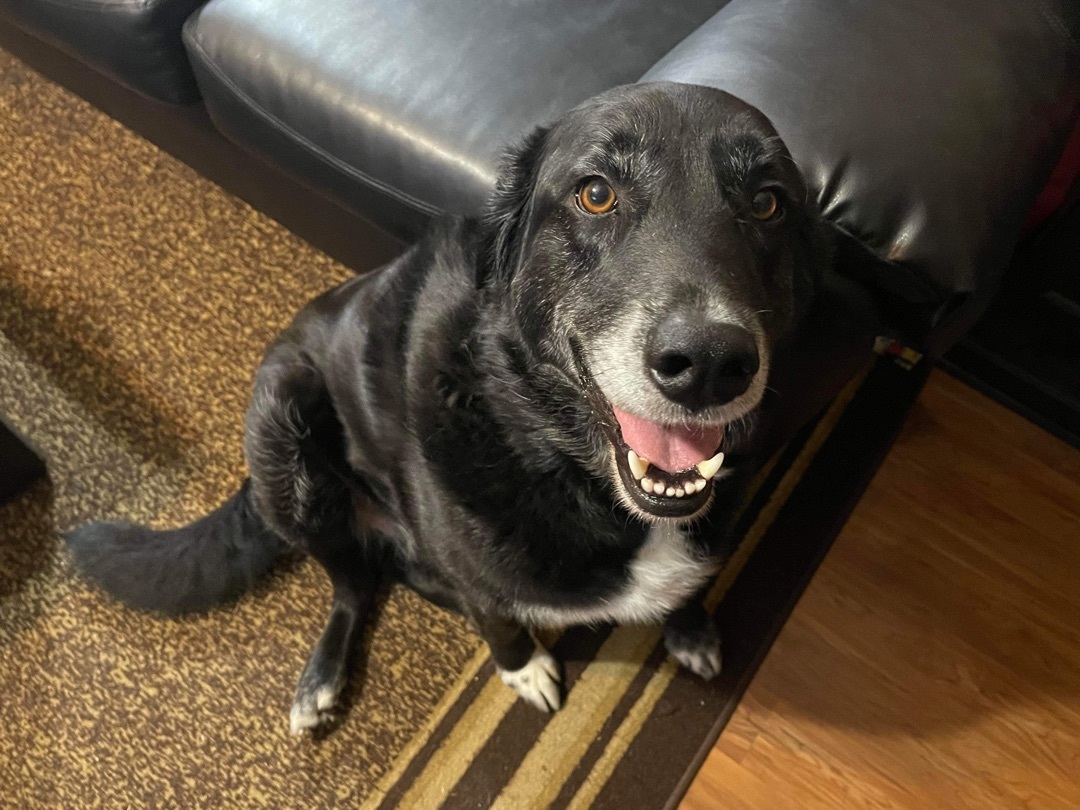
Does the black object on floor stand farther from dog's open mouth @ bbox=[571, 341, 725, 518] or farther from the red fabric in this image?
dog's open mouth @ bbox=[571, 341, 725, 518]

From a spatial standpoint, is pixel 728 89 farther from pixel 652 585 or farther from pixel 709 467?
pixel 652 585

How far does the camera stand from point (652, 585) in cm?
133

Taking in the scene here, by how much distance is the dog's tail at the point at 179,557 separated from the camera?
65.0 inches

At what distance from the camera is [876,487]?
6.50 ft

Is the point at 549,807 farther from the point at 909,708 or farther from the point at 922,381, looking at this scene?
the point at 922,381

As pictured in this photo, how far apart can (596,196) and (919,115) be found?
0.55 m

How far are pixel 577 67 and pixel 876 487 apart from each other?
125 centimetres

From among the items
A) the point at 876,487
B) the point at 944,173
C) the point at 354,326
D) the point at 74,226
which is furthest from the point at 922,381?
the point at 74,226

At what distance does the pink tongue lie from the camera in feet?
3.61

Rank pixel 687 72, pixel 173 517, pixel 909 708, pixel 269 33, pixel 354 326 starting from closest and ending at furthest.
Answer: pixel 687 72
pixel 354 326
pixel 269 33
pixel 909 708
pixel 173 517

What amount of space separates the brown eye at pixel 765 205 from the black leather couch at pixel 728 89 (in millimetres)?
153

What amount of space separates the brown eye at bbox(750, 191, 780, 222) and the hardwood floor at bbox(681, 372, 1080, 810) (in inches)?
41.9

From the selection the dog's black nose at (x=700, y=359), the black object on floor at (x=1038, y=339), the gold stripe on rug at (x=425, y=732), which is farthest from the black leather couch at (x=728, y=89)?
the gold stripe on rug at (x=425, y=732)

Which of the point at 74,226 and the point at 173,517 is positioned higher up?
the point at 74,226
